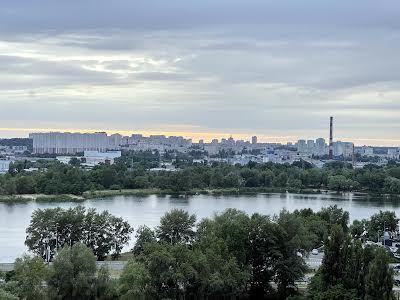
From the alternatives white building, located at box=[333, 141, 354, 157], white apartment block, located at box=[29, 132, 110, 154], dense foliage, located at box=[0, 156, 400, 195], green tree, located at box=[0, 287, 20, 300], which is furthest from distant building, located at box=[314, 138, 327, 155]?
green tree, located at box=[0, 287, 20, 300]

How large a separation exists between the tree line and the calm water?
3630mm

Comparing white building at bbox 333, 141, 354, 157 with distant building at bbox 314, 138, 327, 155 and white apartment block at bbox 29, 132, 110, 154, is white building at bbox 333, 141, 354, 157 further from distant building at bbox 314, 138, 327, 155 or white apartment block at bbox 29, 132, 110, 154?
white apartment block at bbox 29, 132, 110, 154

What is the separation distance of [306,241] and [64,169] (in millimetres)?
15552

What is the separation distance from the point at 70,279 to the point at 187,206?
1033 cm

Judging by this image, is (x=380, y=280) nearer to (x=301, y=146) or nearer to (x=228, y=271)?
(x=228, y=271)

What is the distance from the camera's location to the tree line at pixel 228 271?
6188 mm

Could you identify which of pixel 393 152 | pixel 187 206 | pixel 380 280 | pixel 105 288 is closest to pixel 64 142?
pixel 393 152

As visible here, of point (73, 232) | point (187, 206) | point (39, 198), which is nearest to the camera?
point (73, 232)

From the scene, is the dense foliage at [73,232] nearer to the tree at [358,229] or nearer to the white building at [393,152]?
the tree at [358,229]

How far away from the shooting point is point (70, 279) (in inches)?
250

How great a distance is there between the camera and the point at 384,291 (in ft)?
19.9

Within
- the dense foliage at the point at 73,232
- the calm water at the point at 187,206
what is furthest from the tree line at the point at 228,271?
the calm water at the point at 187,206

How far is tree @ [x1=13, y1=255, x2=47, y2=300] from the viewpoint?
607 centimetres

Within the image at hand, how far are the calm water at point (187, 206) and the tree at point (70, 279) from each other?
398 cm
